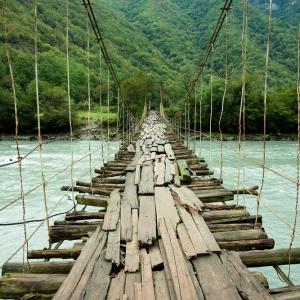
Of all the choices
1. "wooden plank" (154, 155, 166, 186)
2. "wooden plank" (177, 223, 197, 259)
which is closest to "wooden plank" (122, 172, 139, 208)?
"wooden plank" (154, 155, 166, 186)

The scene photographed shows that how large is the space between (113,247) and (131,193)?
5.46 ft

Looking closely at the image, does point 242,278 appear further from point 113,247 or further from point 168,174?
point 168,174

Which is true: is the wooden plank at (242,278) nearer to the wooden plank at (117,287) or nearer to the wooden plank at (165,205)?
the wooden plank at (117,287)

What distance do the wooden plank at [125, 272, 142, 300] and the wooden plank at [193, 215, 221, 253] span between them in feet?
1.98

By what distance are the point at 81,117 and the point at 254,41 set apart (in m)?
43.1

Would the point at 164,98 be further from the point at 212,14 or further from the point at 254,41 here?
the point at 212,14

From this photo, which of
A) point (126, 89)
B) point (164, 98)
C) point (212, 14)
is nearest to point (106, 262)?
point (126, 89)

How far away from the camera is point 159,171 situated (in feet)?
19.1

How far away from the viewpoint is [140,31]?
354 feet

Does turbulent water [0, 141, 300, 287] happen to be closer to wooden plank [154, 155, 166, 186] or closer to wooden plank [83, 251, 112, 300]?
wooden plank [154, 155, 166, 186]

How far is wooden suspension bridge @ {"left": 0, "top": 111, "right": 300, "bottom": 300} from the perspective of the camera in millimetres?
2213

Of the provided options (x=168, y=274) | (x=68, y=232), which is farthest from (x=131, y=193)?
(x=168, y=274)

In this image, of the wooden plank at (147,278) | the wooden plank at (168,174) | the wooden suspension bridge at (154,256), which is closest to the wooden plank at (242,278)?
the wooden suspension bridge at (154,256)

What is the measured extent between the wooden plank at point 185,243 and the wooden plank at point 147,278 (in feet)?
0.88
